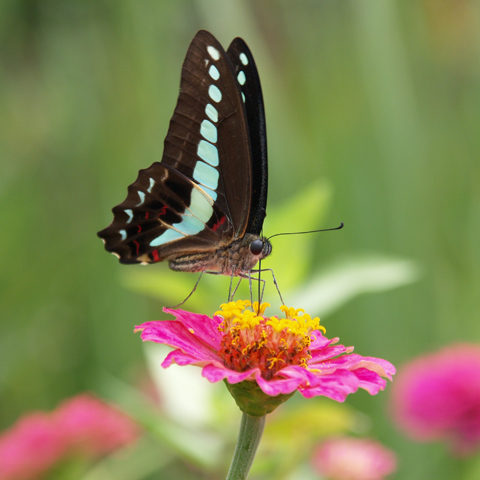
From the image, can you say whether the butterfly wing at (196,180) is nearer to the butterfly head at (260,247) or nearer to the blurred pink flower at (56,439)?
the butterfly head at (260,247)

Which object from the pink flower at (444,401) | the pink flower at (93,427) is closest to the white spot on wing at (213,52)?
the pink flower at (93,427)

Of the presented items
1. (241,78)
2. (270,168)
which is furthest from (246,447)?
(270,168)

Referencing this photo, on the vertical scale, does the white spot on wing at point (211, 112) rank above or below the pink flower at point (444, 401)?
above

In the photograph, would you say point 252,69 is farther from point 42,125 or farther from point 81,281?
point 42,125

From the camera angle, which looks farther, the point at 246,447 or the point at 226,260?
the point at 226,260

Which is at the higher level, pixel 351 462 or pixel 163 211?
pixel 163 211

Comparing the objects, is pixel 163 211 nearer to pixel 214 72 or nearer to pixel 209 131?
pixel 209 131
